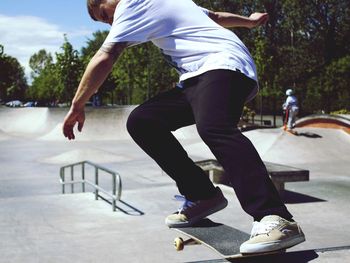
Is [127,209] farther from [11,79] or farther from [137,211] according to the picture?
[11,79]

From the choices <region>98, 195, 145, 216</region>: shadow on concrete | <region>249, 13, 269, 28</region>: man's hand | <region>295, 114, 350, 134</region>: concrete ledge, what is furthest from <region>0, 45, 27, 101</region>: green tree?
<region>249, 13, 269, 28</region>: man's hand

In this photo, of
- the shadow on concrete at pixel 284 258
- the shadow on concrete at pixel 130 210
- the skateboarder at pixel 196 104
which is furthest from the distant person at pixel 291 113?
the shadow on concrete at pixel 284 258

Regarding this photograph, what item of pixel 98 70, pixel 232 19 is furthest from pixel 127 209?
pixel 98 70

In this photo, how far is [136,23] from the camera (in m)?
2.61

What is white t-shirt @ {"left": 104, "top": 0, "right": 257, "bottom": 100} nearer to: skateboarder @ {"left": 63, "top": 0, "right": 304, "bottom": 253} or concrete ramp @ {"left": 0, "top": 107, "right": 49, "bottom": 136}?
skateboarder @ {"left": 63, "top": 0, "right": 304, "bottom": 253}

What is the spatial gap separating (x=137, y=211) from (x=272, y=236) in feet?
17.4

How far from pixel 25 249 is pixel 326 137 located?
46.7 ft

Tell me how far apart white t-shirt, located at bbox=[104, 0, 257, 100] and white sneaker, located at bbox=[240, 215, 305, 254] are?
2.60 feet

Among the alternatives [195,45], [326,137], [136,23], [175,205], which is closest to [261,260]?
[195,45]

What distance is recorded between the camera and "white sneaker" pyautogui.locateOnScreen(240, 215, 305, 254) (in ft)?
7.55

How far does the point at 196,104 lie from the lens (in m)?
2.61

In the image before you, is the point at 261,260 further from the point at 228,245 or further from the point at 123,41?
the point at 123,41

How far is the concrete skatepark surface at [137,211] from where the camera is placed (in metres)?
5.15

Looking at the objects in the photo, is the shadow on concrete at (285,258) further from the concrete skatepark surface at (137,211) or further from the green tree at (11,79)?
the green tree at (11,79)
